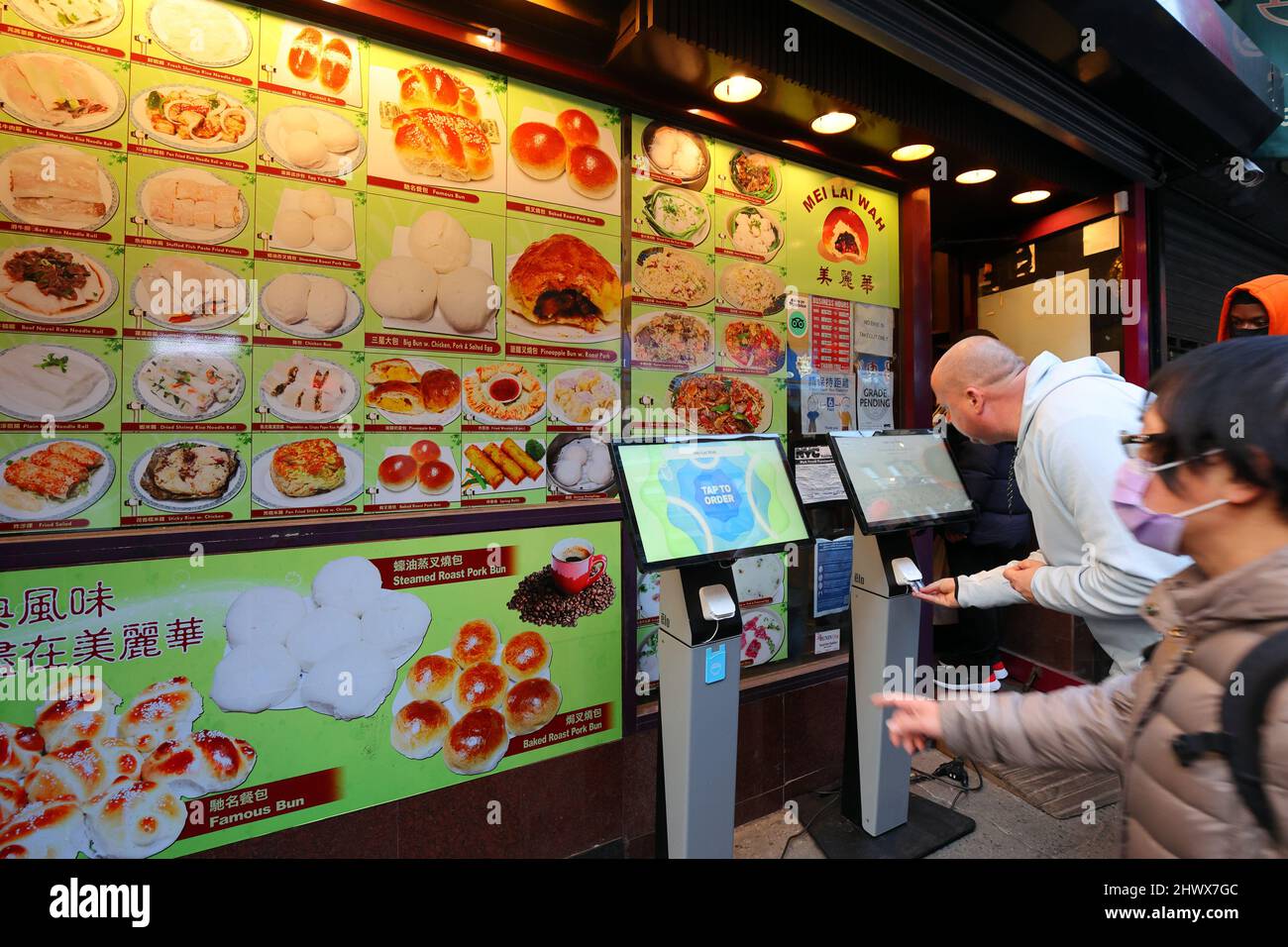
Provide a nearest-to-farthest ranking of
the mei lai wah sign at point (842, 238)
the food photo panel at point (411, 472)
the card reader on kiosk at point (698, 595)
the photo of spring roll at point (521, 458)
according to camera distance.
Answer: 1. the card reader on kiosk at point (698, 595)
2. the food photo panel at point (411, 472)
3. the photo of spring roll at point (521, 458)
4. the mei lai wah sign at point (842, 238)

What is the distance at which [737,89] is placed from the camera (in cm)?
271

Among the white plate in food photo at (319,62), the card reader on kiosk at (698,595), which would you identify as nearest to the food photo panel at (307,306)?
the white plate in food photo at (319,62)

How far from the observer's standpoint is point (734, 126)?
297 centimetres

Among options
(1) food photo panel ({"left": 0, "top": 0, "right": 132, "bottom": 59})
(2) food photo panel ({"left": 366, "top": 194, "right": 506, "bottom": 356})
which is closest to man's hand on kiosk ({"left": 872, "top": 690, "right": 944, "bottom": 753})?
(2) food photo panel ({"left": 366, "top": 194, "right": 506, "bottom": 356})

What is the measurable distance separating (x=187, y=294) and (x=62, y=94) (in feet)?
2.18

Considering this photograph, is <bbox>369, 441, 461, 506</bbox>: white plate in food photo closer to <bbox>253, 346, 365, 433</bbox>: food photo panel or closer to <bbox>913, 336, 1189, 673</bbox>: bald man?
<bbox>253, 346, 365, 433</bbox>: food photo panel

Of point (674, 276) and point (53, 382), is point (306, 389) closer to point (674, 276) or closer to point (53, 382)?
point (53, 382)

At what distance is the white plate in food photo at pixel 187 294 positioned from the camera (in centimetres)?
193

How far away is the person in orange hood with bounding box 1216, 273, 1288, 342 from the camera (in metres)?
2.79

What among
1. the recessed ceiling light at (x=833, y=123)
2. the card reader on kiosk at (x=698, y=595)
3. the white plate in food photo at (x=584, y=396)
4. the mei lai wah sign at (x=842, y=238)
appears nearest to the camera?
the card reader on kiosk at (x=698, y=595)

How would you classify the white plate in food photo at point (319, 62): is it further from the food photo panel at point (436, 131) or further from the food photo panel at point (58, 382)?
the food photo panel at point (58, 382)

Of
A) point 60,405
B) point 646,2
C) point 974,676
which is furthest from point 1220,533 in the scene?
point 974,676

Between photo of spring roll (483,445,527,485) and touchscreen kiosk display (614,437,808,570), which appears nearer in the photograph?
touchscreen kiosk display (614,437,808,570)

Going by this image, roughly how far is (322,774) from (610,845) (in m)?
1.27
